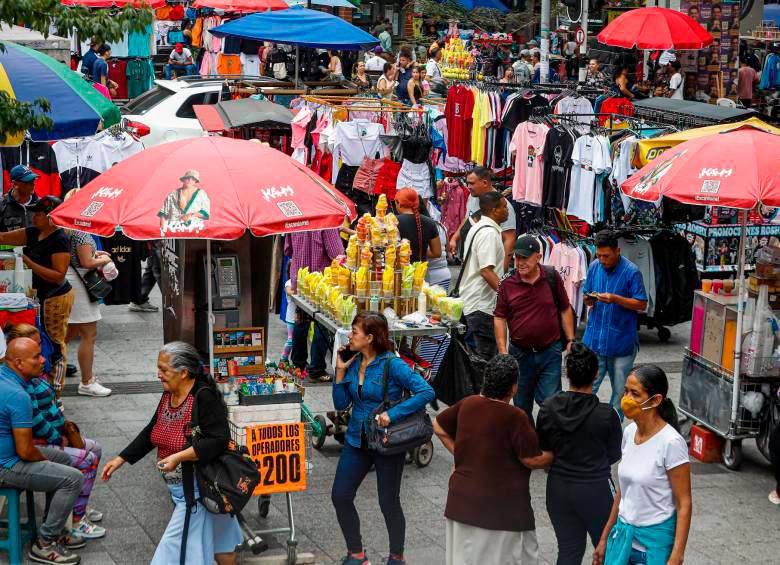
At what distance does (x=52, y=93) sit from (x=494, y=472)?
487cm

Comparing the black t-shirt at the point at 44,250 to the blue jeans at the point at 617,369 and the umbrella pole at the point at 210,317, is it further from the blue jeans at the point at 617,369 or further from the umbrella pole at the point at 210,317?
the blue jeans at the point at 617,369

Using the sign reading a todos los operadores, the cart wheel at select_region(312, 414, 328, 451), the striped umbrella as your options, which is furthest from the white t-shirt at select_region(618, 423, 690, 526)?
the striped umbrella

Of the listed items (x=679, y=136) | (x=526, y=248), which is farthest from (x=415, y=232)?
(x=679, y=136)

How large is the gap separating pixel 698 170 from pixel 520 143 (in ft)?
19.1

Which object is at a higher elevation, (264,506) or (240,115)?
(240,115)

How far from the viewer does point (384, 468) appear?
24.3 feet

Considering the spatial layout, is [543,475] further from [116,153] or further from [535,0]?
[535,0]

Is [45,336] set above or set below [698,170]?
below

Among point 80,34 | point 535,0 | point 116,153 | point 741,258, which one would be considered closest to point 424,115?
point 116,153

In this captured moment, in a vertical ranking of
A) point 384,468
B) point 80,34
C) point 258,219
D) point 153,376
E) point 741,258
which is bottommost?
point 153,376

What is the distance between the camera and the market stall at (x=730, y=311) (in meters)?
8.95

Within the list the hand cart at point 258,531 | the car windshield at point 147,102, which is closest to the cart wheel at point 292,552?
the hand cart at point 258,531

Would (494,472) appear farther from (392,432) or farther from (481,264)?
(481,264)

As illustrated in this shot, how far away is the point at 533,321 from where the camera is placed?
9.18m
